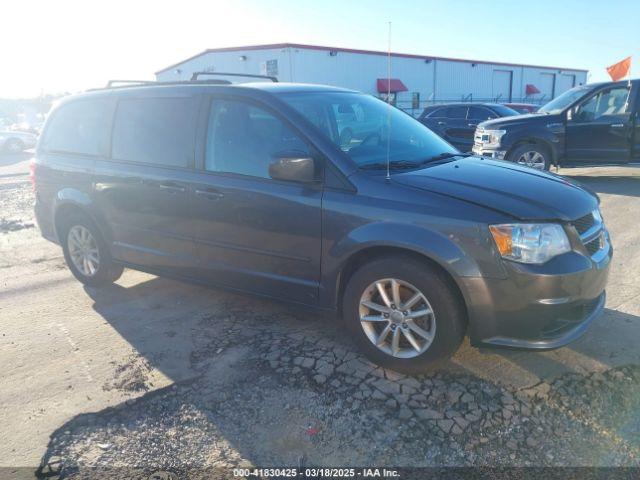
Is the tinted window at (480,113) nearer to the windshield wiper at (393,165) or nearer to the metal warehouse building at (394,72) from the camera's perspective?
the windshield wiper at (393,165)

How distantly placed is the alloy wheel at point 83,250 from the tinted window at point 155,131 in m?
0.97

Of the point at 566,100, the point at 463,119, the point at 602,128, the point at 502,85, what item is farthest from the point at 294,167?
the point at 502,85

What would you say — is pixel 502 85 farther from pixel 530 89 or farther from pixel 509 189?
pixel 509 189

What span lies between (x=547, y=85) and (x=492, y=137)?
115ft

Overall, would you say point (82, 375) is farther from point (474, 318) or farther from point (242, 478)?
point (474, 318)

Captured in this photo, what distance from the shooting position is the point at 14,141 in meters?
22.2

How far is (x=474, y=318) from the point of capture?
8.98 feet

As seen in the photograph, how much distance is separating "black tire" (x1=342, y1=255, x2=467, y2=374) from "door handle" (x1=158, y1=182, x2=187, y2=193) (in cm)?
155

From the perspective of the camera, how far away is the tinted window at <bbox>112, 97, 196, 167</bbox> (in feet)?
12.4

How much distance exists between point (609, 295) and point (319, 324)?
8.20ft

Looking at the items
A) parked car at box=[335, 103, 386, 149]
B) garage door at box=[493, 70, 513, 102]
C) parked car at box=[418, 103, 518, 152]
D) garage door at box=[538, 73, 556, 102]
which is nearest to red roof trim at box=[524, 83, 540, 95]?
garage door at box=[538, 73, 556, 102]

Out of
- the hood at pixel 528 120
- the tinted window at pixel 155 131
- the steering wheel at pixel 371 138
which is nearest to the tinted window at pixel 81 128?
the tinted window at pixel 155 131

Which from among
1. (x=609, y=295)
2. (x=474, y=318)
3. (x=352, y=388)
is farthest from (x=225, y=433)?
(x=609, y=295)

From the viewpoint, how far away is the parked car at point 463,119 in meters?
12.5
